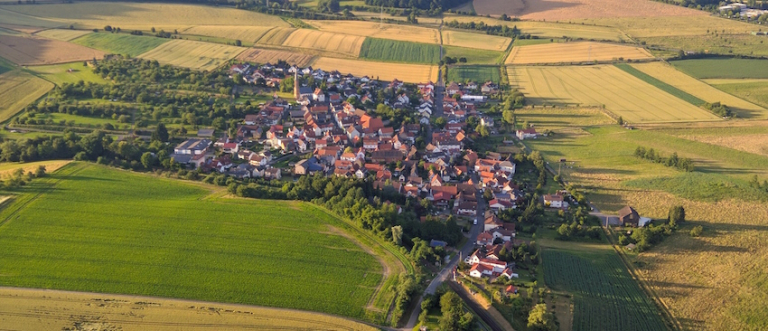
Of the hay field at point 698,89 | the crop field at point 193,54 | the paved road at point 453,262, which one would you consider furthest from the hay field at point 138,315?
the hay field at point 698,89

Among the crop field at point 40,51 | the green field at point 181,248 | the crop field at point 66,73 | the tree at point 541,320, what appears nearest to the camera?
the tree at point 541,320

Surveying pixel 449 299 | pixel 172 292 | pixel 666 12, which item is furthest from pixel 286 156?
pixel 666 12

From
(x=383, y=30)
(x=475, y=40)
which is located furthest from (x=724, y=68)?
(x=383, y=30)

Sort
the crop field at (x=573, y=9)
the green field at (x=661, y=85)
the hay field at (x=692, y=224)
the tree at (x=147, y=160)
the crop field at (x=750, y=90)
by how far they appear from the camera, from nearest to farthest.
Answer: the hay field at (x=692, y=224) < the tree at (x=147, y=160) < the crop field at (x=750, y=90) < the green field at (x=661, y=85) < the crop field at (x=573, y=9)

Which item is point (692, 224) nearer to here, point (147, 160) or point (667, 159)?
point (667, 159)

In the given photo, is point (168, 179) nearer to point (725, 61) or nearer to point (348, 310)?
point (348, 310)

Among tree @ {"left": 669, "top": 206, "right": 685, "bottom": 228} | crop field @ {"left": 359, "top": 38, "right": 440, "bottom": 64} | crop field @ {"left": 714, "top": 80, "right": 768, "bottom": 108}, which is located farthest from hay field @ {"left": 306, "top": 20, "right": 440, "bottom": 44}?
tree @ {"left": 669, "top": 206, "right": 685, "bottom": 228}

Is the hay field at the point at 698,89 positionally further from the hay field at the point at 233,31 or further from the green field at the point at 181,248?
the hay field at the point at 233,31
